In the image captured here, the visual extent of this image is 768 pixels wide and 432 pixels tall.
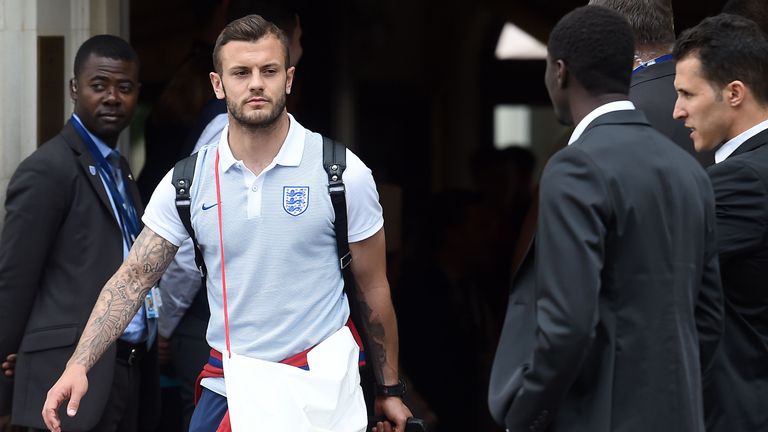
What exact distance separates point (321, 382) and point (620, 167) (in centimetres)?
116

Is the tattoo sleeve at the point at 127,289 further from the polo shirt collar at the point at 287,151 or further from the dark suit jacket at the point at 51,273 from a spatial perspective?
the dark suit jacket at the point at 51,273

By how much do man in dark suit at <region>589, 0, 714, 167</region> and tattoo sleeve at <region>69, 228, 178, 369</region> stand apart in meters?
1.50

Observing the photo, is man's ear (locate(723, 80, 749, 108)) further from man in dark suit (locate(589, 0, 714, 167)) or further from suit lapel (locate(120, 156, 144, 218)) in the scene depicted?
suit lapel (locate(120, 156, 144, 218))

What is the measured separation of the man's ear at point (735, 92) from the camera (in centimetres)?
379

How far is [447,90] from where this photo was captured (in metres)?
12.5

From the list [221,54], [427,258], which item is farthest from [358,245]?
[427,258]

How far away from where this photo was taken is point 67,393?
3873 millimetres

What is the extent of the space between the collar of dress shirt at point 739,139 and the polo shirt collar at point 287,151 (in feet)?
4.04

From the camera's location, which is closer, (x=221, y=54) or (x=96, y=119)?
(x=221, y=54)

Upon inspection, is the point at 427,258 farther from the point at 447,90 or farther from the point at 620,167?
the point at 447,90

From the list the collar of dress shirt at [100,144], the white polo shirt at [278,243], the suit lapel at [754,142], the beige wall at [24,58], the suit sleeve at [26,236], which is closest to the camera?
the suit lapel at [754,142]

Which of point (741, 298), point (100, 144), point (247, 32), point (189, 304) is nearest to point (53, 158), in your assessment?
point (100, 144)

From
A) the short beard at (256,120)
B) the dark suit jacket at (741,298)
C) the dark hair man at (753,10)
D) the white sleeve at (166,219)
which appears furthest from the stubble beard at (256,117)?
the dark hair man at (753,10)

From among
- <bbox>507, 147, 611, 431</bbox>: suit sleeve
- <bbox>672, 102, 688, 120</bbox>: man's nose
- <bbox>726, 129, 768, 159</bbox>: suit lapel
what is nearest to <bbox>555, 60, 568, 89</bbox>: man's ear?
<bbox>507, 147, 611, 431</bbox>: suit sleeve
